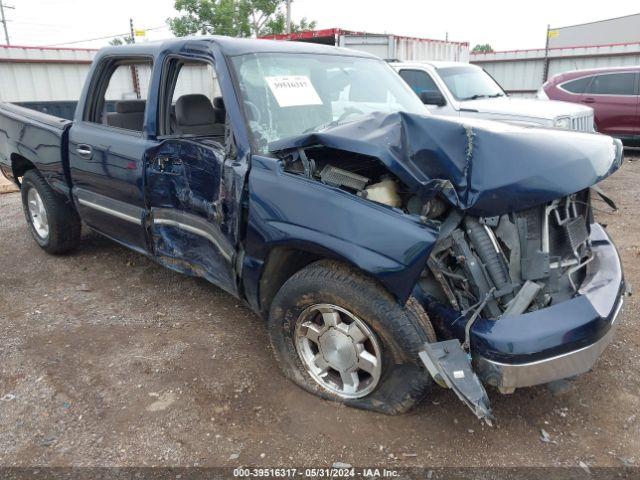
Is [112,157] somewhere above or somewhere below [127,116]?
below

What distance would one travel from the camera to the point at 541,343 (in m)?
2.14

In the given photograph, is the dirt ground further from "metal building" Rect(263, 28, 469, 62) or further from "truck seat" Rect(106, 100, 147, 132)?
"metal building" Rect(263, 28, 469, 62)

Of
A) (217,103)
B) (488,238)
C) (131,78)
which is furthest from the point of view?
(131,78)

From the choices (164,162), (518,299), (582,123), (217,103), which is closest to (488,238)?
(518,299)

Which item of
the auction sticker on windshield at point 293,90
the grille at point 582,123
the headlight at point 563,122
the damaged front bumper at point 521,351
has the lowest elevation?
the damaged front bumper at point 521,351

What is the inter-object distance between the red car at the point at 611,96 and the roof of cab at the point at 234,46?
8.13 m

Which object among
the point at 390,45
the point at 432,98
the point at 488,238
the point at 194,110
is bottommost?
the point at 488,238

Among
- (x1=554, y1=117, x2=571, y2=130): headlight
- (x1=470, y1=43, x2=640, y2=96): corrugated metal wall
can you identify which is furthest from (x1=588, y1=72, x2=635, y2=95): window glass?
(x1=470, y1=43, x2=640, y2=96): corrugated metal wall

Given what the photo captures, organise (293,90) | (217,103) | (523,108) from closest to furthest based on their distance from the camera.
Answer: (293,90) < (217,103) < (523,108)

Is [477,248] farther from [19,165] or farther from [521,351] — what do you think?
[19,165]

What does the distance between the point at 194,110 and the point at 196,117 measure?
6 cm

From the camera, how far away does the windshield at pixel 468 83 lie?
783 cm

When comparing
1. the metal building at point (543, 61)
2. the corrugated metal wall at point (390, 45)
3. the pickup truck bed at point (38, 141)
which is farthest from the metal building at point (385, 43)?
the pickup truck bed at point (38, 141)

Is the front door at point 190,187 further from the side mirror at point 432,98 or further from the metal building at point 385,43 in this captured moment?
the metal building at point 385,43
